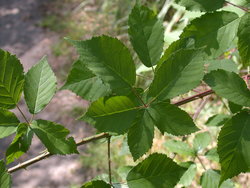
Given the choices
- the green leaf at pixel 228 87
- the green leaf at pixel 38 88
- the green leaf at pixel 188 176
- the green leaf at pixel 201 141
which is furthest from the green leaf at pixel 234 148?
the green leaf at pixel 201 141

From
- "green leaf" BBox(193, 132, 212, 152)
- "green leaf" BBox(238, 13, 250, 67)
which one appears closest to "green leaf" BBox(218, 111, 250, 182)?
"green leaf" BBox(238, 13, 250, 67)

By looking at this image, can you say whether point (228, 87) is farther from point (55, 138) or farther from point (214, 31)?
point (55, 138)

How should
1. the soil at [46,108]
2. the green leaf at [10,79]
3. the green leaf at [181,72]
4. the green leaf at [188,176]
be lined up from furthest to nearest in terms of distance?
1. the soil at [46,108]
2. the green leaf at [188,176]
3. the green leaf at [10,79]
4. the green leaf at [181,72]

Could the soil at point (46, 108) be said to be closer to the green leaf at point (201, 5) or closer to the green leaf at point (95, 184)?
the green leaf at point (95, 184)

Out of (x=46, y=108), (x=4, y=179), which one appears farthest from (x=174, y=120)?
(x=46, y=108)

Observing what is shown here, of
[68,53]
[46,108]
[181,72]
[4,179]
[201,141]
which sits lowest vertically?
[46,108]

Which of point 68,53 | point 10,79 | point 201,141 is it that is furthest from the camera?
point 68,53
